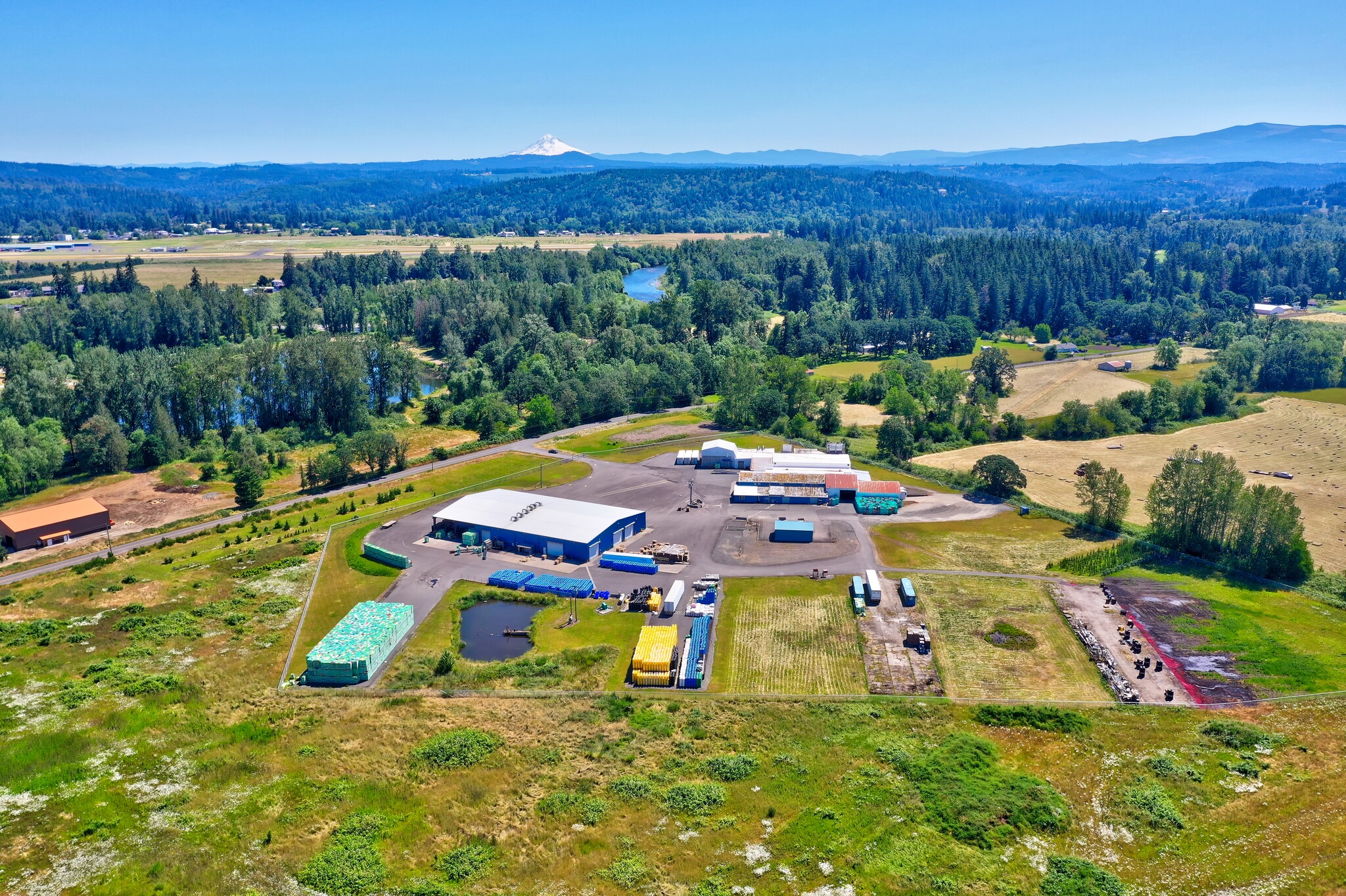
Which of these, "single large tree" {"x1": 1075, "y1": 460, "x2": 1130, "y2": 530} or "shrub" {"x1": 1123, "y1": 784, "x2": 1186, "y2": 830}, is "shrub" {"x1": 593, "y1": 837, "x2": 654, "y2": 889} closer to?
"shrub" {"x1": 1123, "y1": 784, "x2": 1186, "y2": 830}

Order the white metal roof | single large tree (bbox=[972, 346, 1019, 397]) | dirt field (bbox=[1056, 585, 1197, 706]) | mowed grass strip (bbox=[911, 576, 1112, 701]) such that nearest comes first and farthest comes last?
dirt field (bbox=[1056, 585, 1197, 706])
mowed grass strip (bbox=[911, 576, 1112, 701])
the white metal roof
single large tree (bbox=[972, 346, 1019, 397])

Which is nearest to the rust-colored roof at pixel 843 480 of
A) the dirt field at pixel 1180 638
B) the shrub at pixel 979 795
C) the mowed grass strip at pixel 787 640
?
the mowed grass strip at pixel 787 640

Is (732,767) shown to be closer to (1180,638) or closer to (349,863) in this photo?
(349,863)

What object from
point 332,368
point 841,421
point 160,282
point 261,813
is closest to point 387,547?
point 261,813

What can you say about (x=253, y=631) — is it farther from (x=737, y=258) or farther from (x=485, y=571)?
(x=737, y=258)

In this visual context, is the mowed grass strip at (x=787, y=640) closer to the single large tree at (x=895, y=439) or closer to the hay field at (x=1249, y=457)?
the hay field at (x=1249, y=457)

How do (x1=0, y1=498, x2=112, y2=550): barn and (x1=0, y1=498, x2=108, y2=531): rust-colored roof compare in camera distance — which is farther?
(x1=0, y1=498, x2=108, y2=531): rust-colored roof

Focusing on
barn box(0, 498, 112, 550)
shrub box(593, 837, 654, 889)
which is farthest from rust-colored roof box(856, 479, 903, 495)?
barn box(0, 498, 112, 550)
